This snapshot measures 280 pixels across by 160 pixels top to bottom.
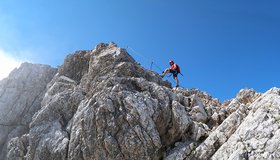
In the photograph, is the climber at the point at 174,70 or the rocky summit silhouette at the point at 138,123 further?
the climber at the point at 174,70

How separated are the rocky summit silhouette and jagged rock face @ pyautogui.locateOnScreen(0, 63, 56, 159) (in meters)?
1.33

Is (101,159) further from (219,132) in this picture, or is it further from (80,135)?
(219,132)

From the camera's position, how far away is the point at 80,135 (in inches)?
1067

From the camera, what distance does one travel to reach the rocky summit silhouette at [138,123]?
22.9 m

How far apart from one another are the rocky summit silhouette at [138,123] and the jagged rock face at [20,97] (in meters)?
1.33

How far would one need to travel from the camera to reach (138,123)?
26.0 metres

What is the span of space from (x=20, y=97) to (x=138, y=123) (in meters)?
21.7

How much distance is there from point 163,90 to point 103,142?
783 centimetres

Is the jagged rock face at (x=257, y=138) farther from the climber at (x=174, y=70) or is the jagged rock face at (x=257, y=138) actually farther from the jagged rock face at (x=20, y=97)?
the jagged rock face at (x=20, y=97)

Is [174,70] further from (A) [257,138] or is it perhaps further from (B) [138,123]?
(A) [257,138]

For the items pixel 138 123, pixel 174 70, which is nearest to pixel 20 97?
pixel 174 70

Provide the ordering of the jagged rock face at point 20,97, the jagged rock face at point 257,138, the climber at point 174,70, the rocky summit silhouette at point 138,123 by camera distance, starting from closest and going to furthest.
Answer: the jagged rock face at point 257,138, the rocky summit silhouette at point 138,123, the jagged rock face at point 20,97, the climber at point 174,70

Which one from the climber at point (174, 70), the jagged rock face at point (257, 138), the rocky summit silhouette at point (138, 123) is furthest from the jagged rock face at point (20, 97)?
the jagged rock face at point (257, 138)

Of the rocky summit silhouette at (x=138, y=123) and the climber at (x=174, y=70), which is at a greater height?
the climber at (x=174, y=70)
